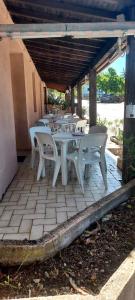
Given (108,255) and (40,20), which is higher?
(40,20)

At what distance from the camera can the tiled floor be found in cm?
260

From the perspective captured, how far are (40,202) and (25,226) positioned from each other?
0.67 meters

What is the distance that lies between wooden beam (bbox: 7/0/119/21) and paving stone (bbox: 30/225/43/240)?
2.74m

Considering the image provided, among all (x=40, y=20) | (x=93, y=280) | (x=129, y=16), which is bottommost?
(x=93, y=280)

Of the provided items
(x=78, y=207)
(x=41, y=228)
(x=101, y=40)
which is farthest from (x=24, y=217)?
(x=101, y=40)

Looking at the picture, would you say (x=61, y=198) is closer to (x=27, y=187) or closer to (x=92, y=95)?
(x=27, y=187)

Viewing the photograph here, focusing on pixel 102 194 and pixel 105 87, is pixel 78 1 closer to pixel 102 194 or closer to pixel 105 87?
pixel 102 194

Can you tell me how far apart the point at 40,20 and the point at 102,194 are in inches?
115

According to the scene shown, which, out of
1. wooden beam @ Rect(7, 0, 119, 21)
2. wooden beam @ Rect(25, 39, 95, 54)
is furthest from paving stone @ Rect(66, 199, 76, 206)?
wooden beam @ Rect(25, 39, 95, 54)

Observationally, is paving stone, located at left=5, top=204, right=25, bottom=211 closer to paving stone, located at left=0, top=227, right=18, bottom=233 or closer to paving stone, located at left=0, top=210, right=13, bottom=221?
paving stone, located at left=0, top=210, right=13, bottom=221

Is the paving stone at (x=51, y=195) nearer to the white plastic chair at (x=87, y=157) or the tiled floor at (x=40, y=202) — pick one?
the tiled floor at (x=40, y=202)

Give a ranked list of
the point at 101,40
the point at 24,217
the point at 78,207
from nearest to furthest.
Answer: the point at 24,217 → the point at 78,207 → the point at 101,40

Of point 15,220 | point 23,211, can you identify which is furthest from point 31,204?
point 15,220

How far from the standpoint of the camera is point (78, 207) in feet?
10.2
